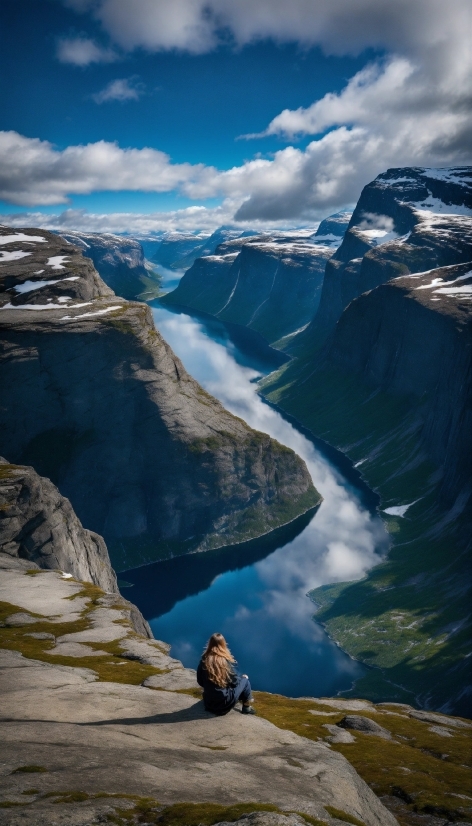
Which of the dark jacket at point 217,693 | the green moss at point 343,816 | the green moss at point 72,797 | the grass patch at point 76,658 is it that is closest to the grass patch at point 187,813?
the green moss at point 72,797

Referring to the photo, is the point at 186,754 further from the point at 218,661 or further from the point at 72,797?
the point at 72,797

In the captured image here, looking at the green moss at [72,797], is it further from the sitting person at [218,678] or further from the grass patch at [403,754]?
the grass patch at [403,754]

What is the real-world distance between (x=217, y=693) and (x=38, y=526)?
2910 inches

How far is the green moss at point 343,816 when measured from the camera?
63.5ft

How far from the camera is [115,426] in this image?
18288cm

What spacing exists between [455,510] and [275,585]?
67.5 m

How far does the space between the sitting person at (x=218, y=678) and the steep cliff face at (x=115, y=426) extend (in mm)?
156046

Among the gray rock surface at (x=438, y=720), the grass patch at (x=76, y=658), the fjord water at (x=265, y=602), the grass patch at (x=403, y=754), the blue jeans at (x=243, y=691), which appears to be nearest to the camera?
the blue jeans at (x=243, y=691)

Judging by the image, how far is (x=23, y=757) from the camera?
62.1 ft

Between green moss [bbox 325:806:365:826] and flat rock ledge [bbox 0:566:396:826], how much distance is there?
293 mm

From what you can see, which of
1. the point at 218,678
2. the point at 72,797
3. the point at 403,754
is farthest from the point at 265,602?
the point at 72,797

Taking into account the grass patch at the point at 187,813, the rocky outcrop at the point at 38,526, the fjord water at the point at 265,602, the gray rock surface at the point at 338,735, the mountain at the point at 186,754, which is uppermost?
the grass patch at the point at 187,813

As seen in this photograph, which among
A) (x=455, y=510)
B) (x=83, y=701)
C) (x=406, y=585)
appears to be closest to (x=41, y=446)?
(x=406, y=585)

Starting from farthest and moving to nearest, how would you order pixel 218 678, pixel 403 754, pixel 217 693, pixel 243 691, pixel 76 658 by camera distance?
pixel 76 658, pixel 403 754, pixel 243 691, pixel 217 693, pixel 218 678
